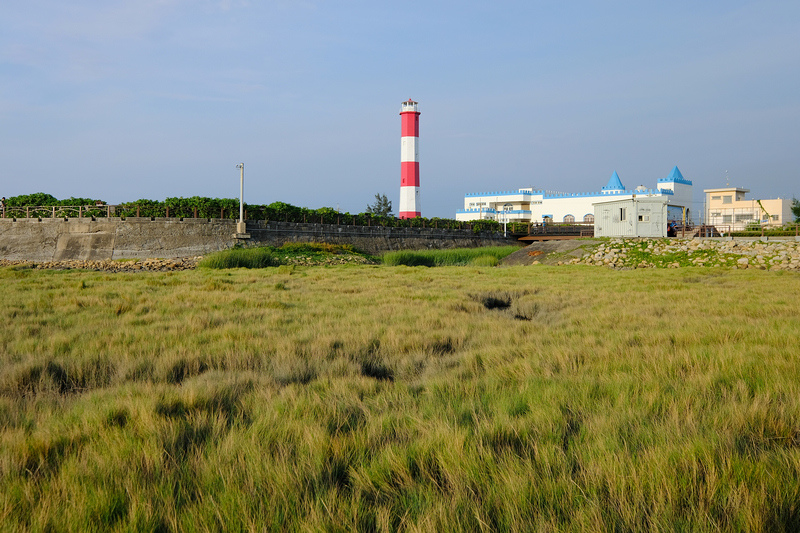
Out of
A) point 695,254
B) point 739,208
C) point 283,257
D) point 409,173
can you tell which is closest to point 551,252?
point 695,254

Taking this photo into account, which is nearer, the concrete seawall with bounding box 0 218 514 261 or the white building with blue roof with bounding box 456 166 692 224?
the concrete seawall with bounding box 0 218 514 261

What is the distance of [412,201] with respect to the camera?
147 feet

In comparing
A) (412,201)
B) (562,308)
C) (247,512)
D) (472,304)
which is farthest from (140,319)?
(412,201)

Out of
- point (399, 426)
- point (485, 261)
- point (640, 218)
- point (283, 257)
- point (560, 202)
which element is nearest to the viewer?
point (399, 426)

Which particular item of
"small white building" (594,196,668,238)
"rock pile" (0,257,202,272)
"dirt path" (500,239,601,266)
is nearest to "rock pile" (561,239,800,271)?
"dirt path" (500,239,601,266)

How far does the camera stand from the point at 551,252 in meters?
23.7

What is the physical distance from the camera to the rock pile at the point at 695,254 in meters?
18.2

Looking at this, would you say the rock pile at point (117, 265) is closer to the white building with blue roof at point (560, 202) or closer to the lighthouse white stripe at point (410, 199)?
the lighthouse white stripe at point (410, 199)

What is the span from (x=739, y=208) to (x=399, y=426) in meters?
68.0

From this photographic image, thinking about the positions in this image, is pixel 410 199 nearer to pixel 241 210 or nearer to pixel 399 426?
pixel 241 210

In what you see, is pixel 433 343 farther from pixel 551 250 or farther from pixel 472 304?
pixel 551 250

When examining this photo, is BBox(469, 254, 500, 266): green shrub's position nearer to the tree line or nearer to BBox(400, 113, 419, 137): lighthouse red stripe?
the tree line

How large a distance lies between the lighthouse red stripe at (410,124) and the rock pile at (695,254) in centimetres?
2443

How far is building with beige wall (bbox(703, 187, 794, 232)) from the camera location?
56.6 metres
